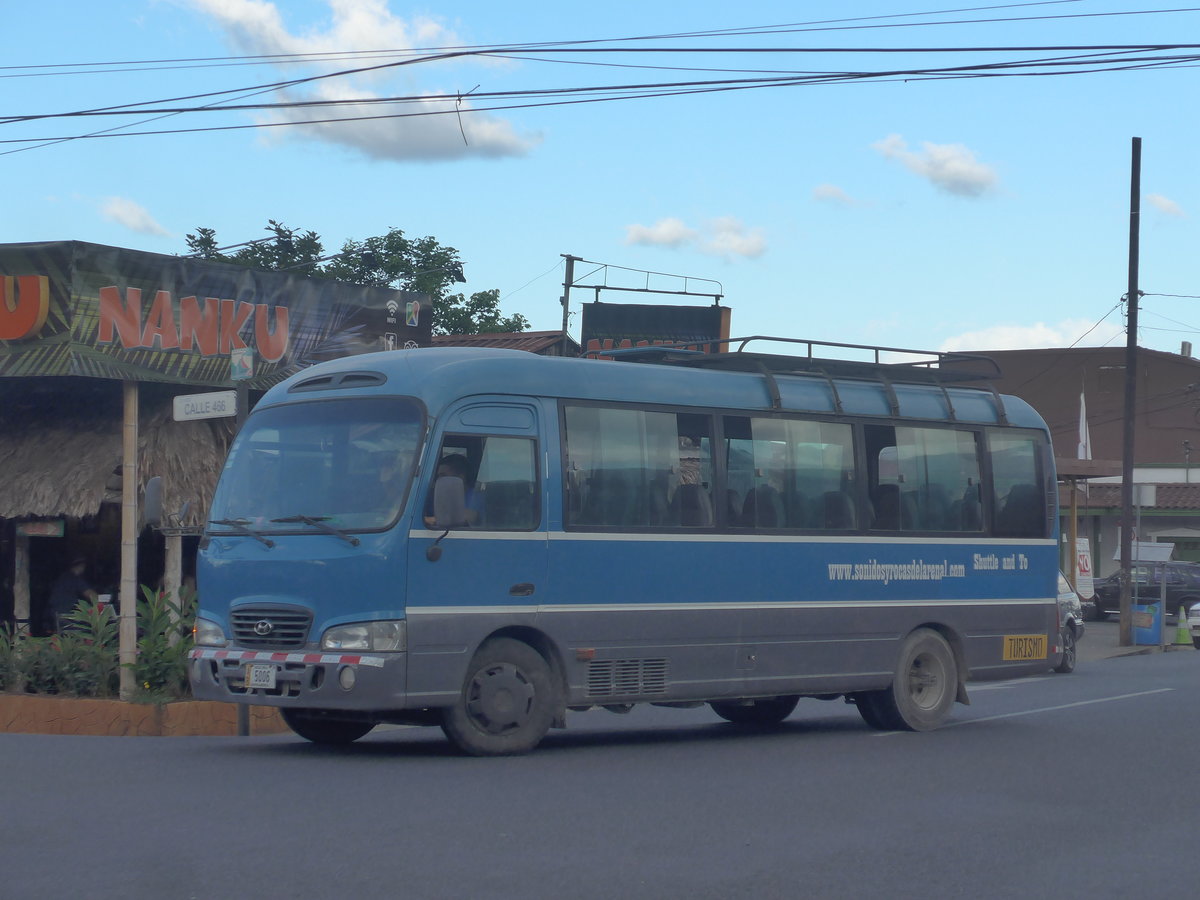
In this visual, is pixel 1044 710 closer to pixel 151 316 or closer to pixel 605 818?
pixel 605 818

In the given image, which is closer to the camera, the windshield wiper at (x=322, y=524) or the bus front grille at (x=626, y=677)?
the windshield wiper at (x=322, y=524)

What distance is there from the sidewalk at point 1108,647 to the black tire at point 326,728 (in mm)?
19891

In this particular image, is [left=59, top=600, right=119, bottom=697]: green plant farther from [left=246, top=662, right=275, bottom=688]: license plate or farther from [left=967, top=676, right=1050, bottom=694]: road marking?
[left=967, top=676, right=1050, bottom=694]: road marking

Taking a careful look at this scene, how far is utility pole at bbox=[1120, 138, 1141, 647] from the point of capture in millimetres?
32156

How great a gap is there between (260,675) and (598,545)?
264 cm

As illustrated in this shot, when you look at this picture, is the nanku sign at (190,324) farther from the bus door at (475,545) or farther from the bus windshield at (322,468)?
the bus door at (475,545)

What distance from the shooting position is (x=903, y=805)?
9.05 metres

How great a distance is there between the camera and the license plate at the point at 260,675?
10.4 m

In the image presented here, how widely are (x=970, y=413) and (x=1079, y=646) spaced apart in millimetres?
19423

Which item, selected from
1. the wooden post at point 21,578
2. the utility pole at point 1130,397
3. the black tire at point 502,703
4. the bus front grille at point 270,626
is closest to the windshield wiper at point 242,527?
the bus front grille at point 270,626

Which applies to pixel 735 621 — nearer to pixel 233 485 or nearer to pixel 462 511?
pixel 462 511

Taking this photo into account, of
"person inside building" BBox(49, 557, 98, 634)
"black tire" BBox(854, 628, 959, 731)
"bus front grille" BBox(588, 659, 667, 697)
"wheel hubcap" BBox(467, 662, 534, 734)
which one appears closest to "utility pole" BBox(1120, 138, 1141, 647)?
"black tire" BBox(854, 628, 959, 731)

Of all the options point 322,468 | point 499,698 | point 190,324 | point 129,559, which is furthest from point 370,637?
point 190,324

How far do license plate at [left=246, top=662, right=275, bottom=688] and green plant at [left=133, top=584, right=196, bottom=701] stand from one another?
11.8 ft
